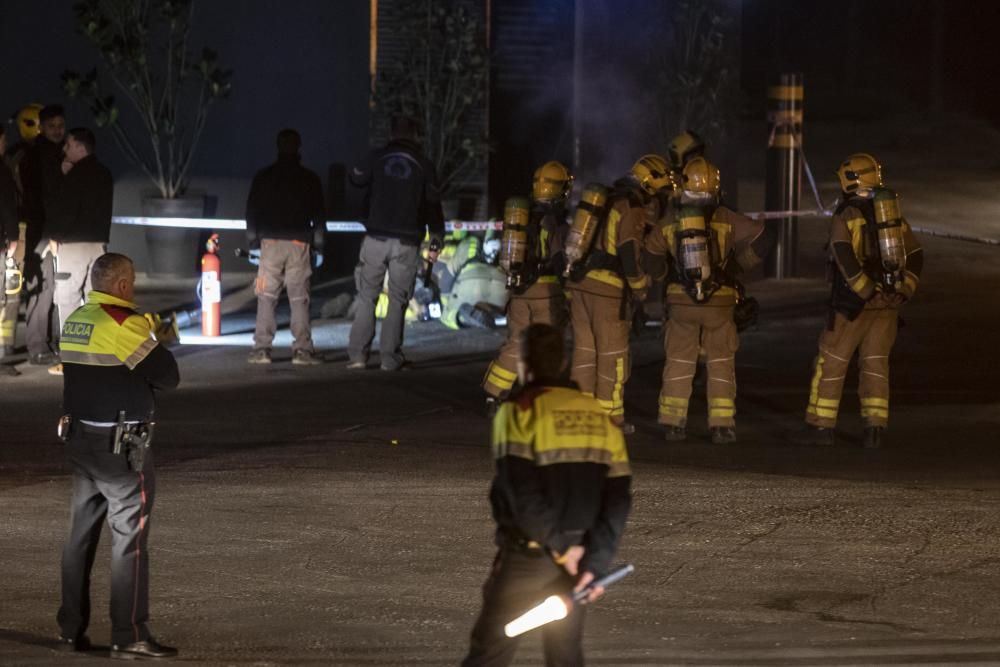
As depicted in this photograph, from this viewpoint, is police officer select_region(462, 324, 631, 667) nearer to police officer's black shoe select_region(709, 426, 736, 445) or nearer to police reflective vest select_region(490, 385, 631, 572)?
police reflective vest select_region(490, 385, 631, 572)

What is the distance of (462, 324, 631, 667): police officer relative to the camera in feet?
18.3

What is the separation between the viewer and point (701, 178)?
11664 mm

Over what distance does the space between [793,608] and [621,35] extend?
13732 millimetres

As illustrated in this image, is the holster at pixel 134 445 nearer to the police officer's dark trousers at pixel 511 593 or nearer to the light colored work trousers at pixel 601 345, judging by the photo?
the police officer's dark trousers at pixel 511 593

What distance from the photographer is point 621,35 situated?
20891 mm

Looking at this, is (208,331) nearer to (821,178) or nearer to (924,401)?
(924,401)

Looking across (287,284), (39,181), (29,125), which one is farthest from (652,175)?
(29,125)

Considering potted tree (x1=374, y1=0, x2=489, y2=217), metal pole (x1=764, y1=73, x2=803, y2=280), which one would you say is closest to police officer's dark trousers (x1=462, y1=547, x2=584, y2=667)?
potted tree (x1=374, y1=0, x2=489, y2=217)

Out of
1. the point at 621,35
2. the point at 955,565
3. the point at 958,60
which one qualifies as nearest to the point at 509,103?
the point at 621,35

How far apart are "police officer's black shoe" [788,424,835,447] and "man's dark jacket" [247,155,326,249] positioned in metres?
5.09

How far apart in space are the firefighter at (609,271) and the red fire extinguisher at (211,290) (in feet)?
17.3

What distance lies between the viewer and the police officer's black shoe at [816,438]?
12055 mm

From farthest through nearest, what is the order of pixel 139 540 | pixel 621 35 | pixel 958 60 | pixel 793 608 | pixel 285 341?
1. pixel 958 60
2. pixel 621 35
3. pixel 285 341
4. pixel 793 608
5. pixel 139 540

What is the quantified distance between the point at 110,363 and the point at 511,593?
226 centimetres
